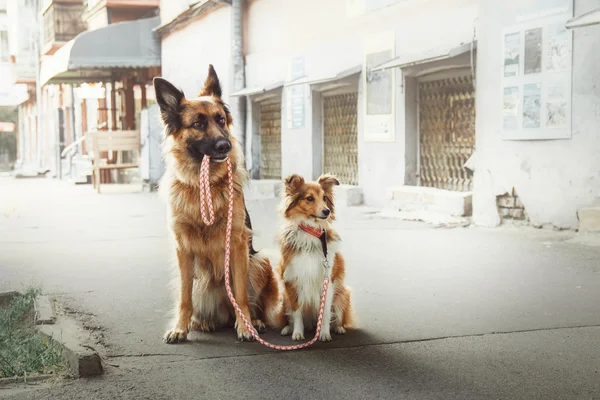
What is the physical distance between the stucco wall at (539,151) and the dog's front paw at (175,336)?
6582mm

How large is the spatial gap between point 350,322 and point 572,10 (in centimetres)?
635

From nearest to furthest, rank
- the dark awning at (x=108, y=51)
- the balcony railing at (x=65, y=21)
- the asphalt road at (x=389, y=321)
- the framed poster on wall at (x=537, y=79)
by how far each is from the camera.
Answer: the asphalt road at (x=389, y=321) < the framed poster on wall at (x=537, y=79) < the dark awning at (x=108, y=51) < the balcony railing at (x=65, y=21)

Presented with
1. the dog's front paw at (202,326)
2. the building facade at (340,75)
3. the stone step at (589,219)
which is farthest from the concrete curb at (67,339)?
the building facade at (340,75)

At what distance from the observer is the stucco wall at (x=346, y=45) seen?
12.9 metres

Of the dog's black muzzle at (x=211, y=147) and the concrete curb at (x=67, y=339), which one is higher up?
the dog's black muzzle at (x=211, y=147)

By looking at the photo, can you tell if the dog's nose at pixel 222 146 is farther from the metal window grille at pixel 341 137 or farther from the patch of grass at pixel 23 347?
the metal window grille at pixel 341 137

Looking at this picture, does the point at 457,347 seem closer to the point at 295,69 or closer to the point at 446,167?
the point at 446,167

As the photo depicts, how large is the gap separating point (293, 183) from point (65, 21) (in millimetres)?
32408

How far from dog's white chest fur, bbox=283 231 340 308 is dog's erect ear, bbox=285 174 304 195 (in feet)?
0.94

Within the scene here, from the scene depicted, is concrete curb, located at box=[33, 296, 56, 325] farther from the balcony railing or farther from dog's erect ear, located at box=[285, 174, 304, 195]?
the balcony railing

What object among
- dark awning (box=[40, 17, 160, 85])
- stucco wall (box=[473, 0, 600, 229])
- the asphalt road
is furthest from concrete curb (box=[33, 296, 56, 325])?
dark awning (box=[40, 17, 160, 85])

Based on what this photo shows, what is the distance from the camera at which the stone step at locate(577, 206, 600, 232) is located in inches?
375

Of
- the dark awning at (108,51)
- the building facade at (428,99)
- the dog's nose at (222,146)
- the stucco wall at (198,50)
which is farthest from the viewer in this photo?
the dark awning at (108,51)

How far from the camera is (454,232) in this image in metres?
11.1
